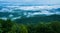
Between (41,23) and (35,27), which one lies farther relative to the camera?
(41,23)

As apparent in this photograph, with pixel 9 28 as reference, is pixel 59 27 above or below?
below

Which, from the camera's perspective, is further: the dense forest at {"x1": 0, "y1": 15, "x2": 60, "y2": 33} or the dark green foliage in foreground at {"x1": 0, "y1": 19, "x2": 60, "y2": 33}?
the dense forest at {"x1": 0, "y1": 15, "x2": 60, "y2": 33}

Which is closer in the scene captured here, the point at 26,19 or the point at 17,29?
the point at 17,29

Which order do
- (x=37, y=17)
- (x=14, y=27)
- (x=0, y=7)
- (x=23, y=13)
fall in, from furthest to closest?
(x=37, y=17), (x=23, y=13), (x=14, y=27), (x=0, y=7)

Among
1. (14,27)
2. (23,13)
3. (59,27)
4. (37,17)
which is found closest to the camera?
(14,27)

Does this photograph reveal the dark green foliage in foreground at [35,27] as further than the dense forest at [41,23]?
No

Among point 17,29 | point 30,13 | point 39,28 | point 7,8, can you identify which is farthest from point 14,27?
point 39,28

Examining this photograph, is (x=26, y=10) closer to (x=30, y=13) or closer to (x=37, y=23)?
(x=30, y=13)

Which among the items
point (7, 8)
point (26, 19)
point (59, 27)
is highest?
point (7, 8)

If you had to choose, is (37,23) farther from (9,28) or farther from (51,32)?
(9,28)
